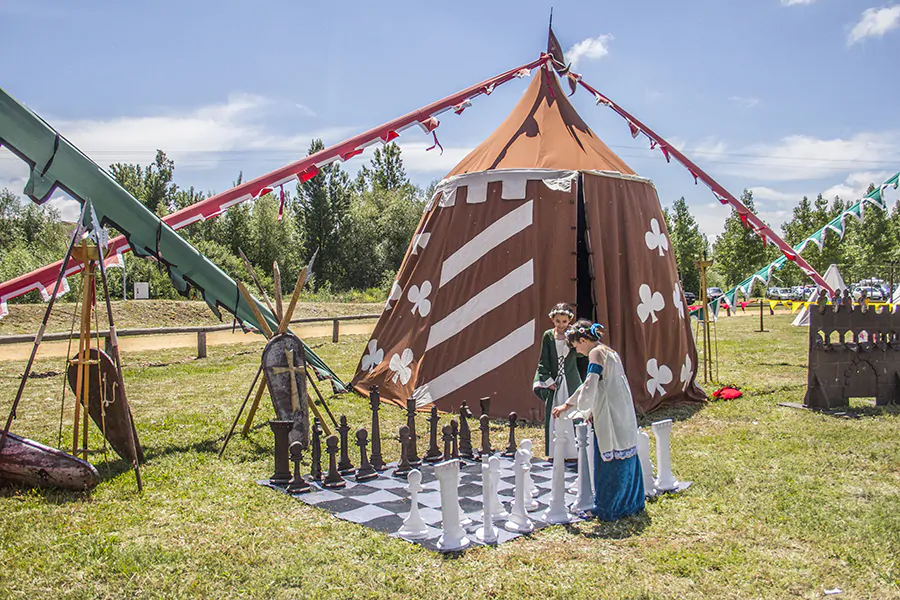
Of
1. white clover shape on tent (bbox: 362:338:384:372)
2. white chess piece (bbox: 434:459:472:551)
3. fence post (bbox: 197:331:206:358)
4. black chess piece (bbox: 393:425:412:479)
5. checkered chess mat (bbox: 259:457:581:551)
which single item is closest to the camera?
white chess piece (bbox: 434:459:472:551)

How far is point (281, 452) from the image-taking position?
551cm

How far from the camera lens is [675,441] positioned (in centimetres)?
703

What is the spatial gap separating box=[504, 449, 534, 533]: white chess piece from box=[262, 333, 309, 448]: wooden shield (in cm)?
253

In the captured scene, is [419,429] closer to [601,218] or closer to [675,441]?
[675,441]

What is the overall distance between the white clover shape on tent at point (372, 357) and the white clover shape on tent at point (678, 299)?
4.02m

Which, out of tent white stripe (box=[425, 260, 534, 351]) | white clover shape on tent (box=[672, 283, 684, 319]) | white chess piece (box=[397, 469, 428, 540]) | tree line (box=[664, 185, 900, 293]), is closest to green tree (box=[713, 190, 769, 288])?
tree line (box=[664, 185, 900, 293])

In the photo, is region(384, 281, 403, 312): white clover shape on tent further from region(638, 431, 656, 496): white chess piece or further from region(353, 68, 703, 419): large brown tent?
region(638, 431, 656, 496): white chess piece

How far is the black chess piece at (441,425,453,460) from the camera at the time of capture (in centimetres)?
587

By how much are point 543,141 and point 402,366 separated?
138 inches

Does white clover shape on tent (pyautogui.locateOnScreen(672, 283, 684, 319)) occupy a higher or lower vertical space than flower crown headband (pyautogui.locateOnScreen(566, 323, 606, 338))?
higher

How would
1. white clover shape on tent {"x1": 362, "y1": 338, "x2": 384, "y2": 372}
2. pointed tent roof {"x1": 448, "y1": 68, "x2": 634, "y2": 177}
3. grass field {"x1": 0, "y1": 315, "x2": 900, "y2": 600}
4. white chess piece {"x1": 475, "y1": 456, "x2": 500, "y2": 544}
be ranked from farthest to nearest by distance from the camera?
white clover shape on tent {"x1": 362, "y1": 338, "x2": 384, "y2": 372} → pointed tent roof {"x1": 448, "y1": 68, "x2": 634, "y2": 177} → white chess piece {"x1": 475, "y1": 456, "x2": 500, "y2": 544} → grass field {"x1": 0, "y1": 315, "x2": 900, "y2": 600}

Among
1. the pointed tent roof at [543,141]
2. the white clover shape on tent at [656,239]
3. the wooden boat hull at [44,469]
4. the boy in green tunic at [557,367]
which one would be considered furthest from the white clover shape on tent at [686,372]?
the wooden boat hull at [44,469]

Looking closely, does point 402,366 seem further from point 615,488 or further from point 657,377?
point 615,488

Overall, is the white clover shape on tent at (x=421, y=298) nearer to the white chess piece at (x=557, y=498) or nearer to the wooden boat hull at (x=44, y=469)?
the white chess piece at (x=557, y=498)
